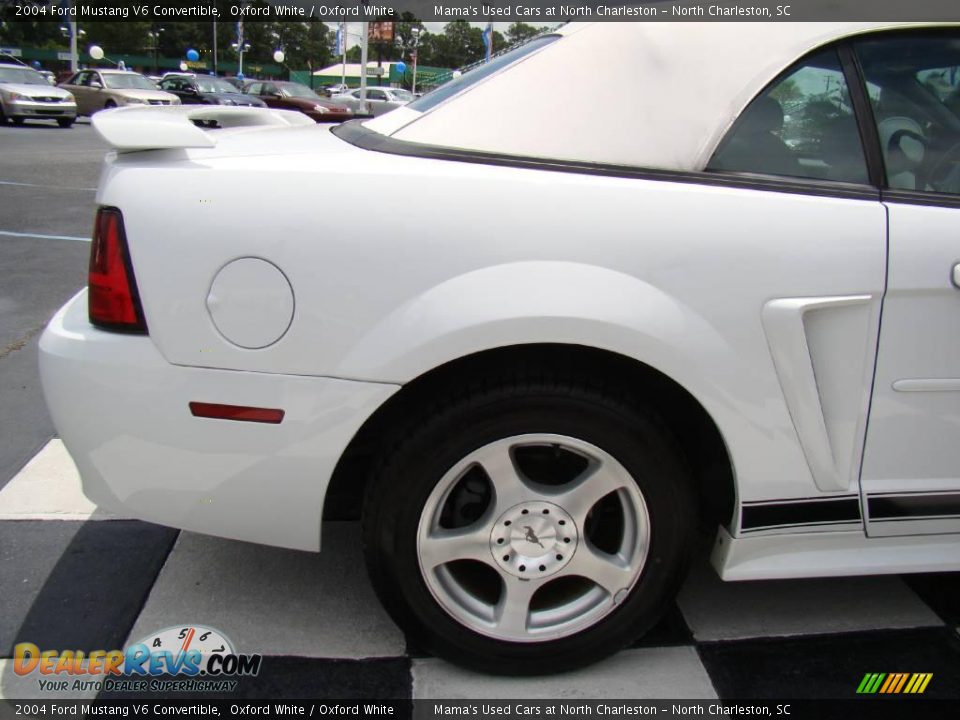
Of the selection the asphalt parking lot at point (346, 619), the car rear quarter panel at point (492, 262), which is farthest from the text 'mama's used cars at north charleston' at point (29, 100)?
the car rear quarter panel at point (492, 262)

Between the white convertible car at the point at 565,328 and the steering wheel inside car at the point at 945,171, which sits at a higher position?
the steering wheel inside car at the point at 945,171

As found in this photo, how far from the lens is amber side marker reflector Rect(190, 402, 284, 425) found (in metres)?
1.80

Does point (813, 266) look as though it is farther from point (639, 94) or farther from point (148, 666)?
point (148, 666)

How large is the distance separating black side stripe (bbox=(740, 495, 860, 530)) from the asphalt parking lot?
43cm

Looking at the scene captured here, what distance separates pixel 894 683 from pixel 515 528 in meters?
1.04

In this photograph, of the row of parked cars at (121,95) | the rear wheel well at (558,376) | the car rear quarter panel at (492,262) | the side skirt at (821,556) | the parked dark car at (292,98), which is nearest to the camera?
the car rear quarter panel at (492,262)

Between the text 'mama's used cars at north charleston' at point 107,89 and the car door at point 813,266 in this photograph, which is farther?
the text 'mama's used cars at north charleston' at point 107,89

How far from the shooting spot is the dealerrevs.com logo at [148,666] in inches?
77.2

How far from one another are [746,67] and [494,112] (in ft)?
1.92

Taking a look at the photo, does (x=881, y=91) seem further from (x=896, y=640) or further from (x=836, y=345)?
(x=896, y=640)

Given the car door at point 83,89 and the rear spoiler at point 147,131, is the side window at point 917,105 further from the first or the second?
the car door at point 83,89

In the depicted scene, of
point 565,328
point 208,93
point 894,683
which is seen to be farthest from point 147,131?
point 208,93

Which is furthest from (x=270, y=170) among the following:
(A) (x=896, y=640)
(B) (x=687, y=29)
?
(A) (x=896, y=640)

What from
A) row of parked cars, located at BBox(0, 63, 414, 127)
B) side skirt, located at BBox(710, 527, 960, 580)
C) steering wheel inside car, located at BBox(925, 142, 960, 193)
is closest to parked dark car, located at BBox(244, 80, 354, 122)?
row of parked cars, located at BBox(0, 63, 414, 127)
